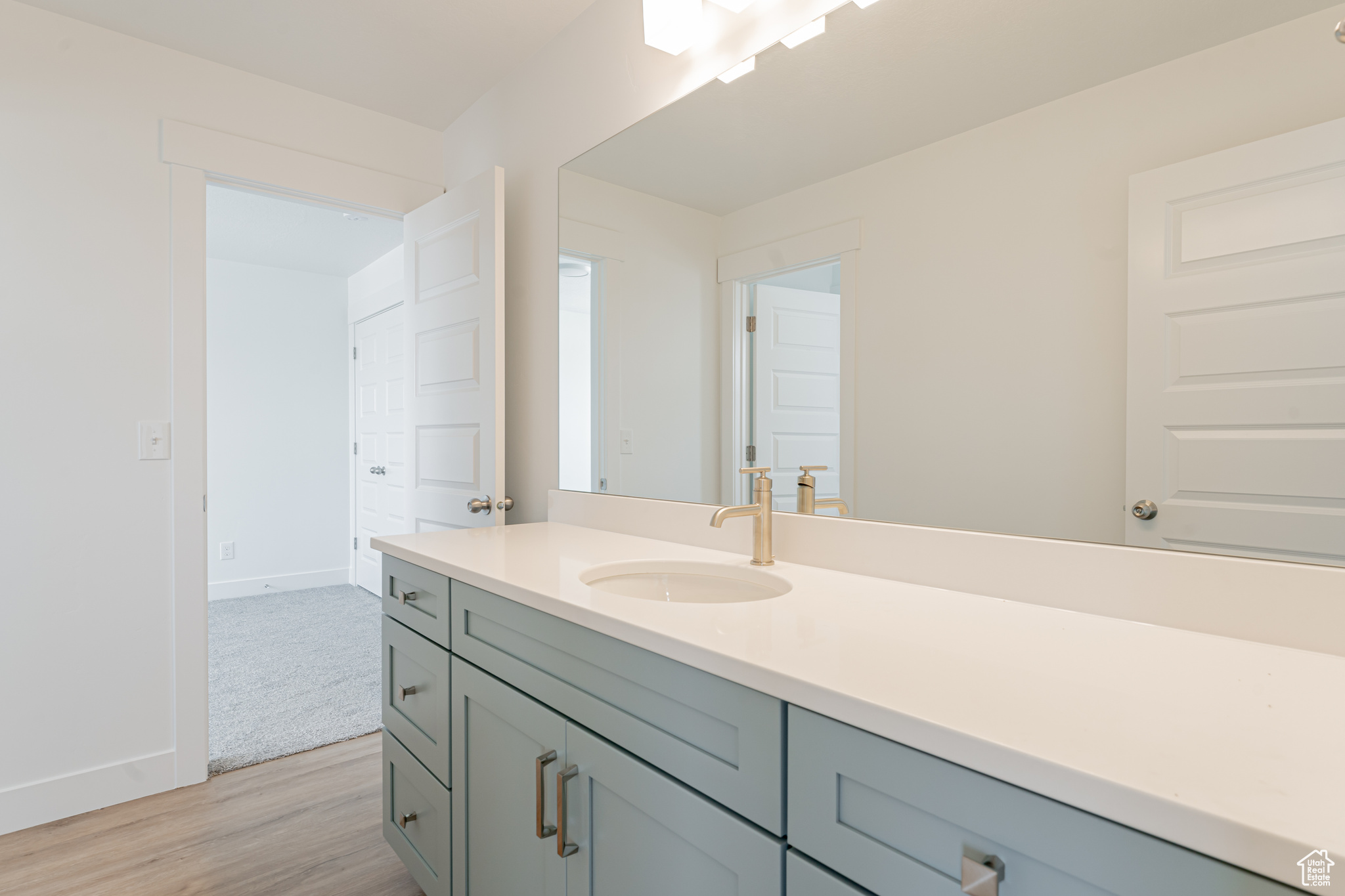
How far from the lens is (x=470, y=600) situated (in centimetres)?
128

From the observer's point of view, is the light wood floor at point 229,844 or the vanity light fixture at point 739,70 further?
the light wood floor at point 229,844

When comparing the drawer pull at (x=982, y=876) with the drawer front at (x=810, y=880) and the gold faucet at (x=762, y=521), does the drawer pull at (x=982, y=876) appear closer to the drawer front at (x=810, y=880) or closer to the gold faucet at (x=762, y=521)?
the drawer front at (x=810, y=880)

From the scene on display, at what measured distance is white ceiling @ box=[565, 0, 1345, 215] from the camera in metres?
0.89

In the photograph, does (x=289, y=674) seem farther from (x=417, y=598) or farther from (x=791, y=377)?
(x=791, y=377)

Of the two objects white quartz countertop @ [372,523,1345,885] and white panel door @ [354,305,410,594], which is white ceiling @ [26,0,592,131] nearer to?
white quartz countertop @ [372,523,1345,885]

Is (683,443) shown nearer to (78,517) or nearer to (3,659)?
(78,517)

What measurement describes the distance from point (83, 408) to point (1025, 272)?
2.57 metres

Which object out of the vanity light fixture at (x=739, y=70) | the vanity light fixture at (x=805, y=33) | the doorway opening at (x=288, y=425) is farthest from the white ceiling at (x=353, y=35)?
the doorway opening at (x=288, y=425)

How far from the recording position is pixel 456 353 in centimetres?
234

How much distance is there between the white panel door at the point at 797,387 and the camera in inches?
51.0

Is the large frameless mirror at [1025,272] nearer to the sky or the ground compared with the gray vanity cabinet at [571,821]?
nearer to the sky

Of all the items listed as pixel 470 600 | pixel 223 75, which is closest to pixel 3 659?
pixel 470 600

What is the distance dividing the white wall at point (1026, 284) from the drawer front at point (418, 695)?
3.19ft

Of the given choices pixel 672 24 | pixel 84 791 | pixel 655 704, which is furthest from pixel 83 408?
pixel 655 704
